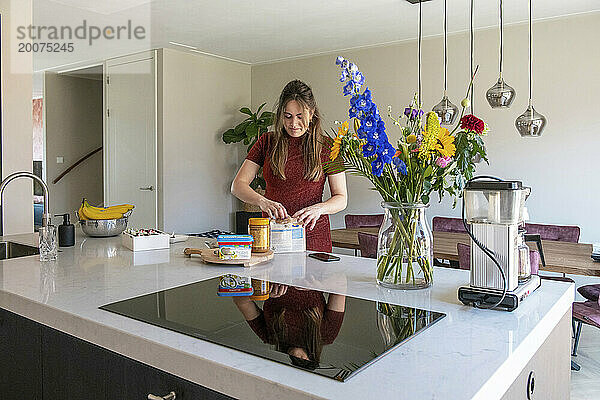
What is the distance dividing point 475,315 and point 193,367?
0.66 m

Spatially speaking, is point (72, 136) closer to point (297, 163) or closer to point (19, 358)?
point (297, 163)

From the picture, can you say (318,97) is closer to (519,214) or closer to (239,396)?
(519,214)

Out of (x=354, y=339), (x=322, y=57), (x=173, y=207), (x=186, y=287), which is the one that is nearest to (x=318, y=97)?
(x=322, y=57)

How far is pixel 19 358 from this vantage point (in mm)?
1502

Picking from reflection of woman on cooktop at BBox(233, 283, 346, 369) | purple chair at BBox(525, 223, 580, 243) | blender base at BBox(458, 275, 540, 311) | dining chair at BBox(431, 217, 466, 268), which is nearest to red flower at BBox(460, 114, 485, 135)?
blender base at BBox(458, 275, 540, 311)

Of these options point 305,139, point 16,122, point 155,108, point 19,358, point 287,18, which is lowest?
point 19,358

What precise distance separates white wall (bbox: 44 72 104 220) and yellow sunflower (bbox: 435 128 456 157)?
7937 mm

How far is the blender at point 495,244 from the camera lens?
1.26 meters

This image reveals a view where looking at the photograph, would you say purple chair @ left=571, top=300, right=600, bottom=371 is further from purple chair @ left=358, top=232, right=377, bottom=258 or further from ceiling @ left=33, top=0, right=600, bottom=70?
ceiling @ left=33, top=0, right=600, bottom=70

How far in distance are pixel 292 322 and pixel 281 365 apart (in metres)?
0.24

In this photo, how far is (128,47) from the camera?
21.0ft

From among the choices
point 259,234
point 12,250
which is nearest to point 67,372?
point 259,234

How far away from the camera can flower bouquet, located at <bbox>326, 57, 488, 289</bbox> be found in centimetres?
135

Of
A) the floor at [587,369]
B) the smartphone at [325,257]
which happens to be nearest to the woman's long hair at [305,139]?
the smartphone at [325,257]
